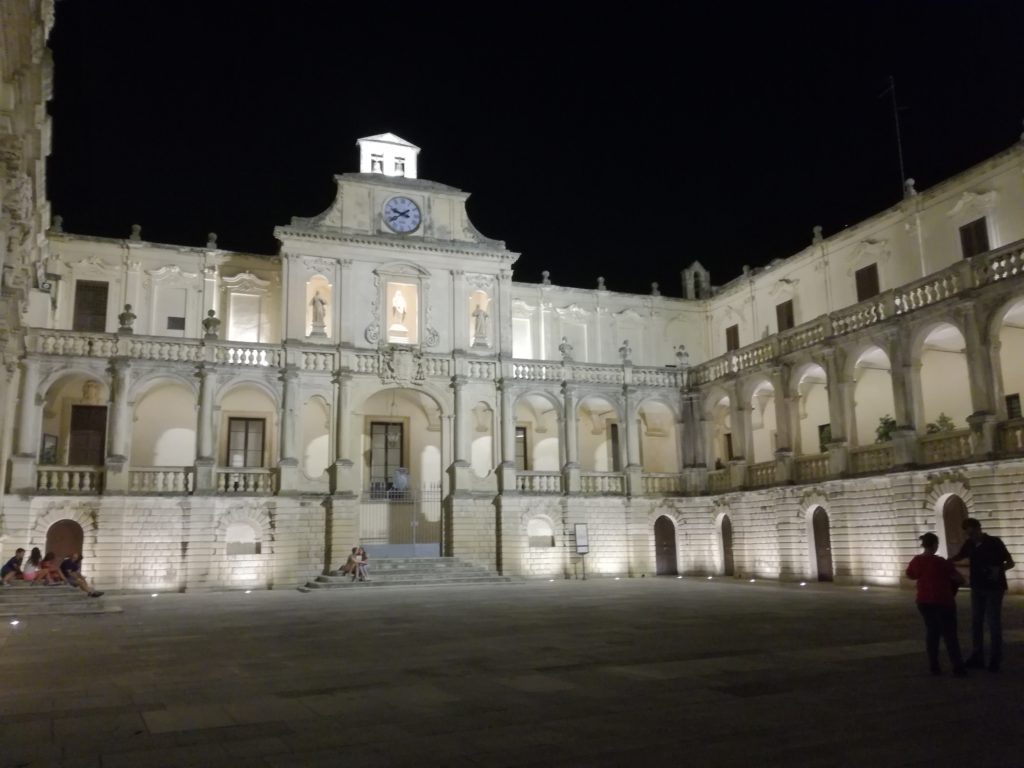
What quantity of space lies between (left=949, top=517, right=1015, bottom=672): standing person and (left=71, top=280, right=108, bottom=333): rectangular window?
32.2 meters

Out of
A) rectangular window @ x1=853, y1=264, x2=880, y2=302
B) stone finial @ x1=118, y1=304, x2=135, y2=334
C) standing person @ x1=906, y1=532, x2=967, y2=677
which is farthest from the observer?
rectangular window @ x1=853, y1=264, x2=880, y2=302

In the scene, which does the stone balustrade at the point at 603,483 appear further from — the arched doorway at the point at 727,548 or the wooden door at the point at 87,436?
the wooden door at the point at 87,436

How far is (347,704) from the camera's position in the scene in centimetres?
823

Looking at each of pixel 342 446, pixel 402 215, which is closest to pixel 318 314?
pixel 342 446

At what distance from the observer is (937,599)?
943 cm

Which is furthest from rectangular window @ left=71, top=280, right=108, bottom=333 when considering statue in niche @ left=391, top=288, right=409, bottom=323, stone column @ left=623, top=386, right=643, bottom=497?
stone column @ left=623, top=386, right=643, bottom=497

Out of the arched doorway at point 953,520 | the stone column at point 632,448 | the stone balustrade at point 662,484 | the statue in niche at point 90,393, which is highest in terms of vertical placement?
the statue in niche at point 90,393

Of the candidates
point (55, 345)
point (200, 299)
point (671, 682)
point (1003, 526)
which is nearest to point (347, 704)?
point (671, 682)

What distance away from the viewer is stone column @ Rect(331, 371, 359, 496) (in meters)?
32.3

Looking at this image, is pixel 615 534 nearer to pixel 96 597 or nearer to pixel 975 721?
pixel 96 597

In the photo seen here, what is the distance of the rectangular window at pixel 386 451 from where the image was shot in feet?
116

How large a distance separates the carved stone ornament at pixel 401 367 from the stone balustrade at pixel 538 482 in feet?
19.3

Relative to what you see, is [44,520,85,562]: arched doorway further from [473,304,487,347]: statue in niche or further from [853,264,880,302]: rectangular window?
[853,264,880,302]: rectangular window

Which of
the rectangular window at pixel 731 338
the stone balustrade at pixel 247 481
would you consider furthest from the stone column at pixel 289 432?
the rectangular window at pixel 731 338
